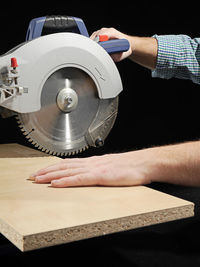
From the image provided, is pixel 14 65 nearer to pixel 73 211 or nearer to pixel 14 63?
pixel 14 63

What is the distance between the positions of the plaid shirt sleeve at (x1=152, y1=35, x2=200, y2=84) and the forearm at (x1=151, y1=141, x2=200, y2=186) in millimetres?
1153

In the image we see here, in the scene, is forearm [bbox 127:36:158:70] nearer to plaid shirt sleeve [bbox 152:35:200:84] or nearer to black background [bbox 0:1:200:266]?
plaid shirt sleeve [bbox 152:35:200:84]

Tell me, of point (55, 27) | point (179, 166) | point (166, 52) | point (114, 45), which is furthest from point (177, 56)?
point (179, 166)

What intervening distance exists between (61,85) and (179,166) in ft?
1.63

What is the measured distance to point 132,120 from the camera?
3.04 m

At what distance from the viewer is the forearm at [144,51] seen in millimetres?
2656

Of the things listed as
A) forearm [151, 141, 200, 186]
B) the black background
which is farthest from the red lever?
the black background

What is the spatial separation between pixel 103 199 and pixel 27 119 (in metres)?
0.44

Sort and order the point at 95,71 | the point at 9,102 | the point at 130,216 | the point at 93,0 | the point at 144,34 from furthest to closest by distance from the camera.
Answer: the point at 144,34 → the point at 93,0 → the point at 95,71 → the point at 9,102 → the point at 130,216

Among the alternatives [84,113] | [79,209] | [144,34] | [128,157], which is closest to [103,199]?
[79,209]

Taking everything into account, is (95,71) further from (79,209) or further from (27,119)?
(79,209)

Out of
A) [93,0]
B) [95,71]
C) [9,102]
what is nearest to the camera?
[9,102]

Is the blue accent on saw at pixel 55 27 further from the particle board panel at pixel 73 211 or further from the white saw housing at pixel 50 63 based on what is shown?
the particle board panel at pixel 73 211

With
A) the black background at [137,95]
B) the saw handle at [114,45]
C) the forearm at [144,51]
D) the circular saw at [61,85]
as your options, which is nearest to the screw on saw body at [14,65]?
the circular saw at [61,85]
